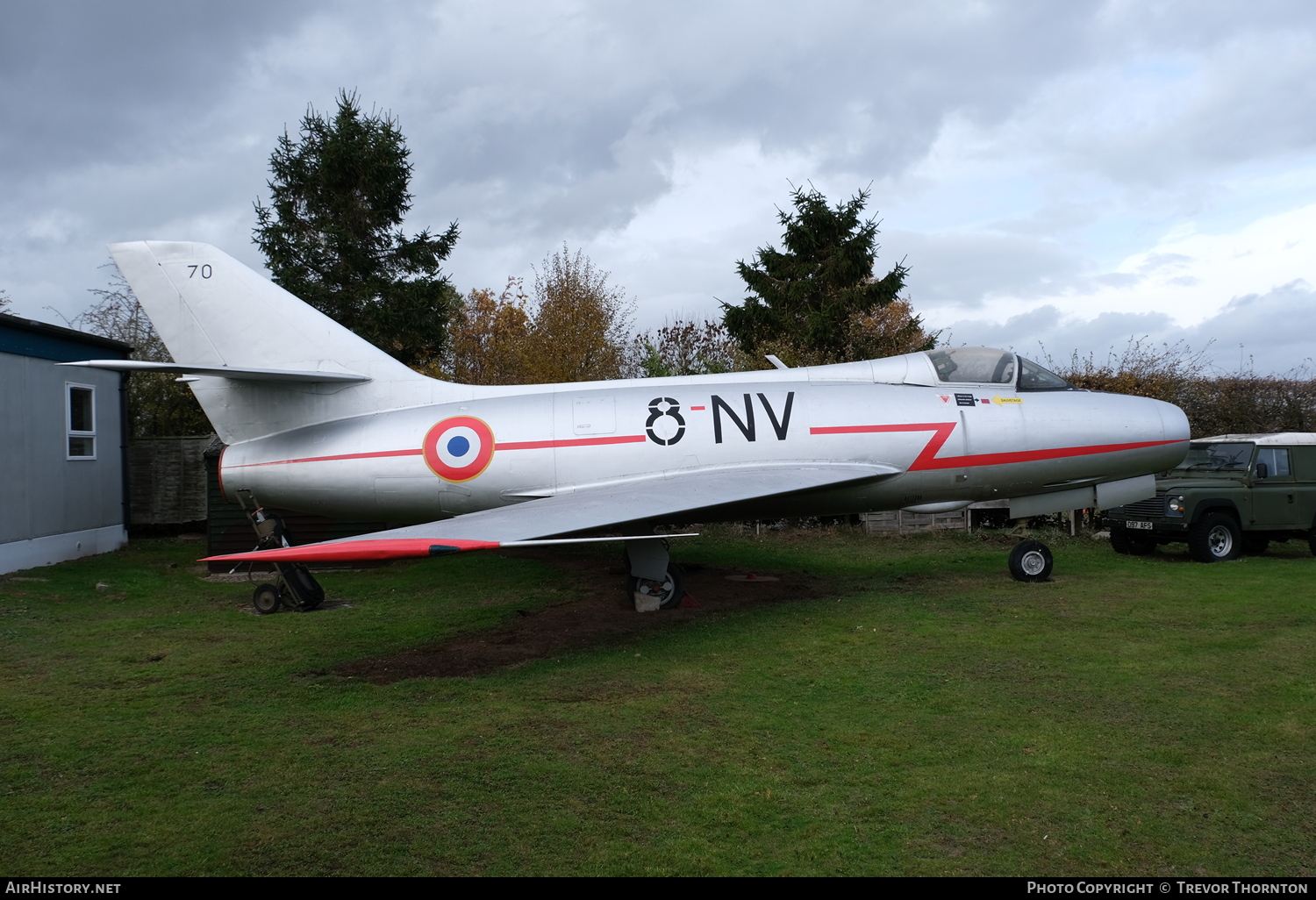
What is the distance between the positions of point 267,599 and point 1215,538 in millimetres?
13816

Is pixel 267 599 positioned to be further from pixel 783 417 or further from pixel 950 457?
pixel 950 457

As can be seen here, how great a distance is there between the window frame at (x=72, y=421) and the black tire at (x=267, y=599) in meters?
7.17

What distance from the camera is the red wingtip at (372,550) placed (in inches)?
230

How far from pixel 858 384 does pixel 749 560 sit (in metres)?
4.16

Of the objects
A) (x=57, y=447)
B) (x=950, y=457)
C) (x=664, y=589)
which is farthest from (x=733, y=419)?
(x=57, y=447)

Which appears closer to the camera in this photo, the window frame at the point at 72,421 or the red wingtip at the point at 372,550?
the red wingtip at the point at 372,550

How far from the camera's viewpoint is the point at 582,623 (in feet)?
29.5

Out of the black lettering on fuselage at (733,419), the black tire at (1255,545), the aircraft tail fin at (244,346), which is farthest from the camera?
the black tire at (1255,545)

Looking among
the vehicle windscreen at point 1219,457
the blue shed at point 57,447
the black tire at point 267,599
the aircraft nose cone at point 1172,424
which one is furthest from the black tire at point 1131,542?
the blue shed at point 57,447

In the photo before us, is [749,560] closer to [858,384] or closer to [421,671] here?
[858,384]

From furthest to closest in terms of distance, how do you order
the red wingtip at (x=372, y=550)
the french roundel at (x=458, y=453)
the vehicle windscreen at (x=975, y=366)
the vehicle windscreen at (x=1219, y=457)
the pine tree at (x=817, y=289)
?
the pine tree at (x=817, y=289) → the vehicle windscreen at (x=1219, y=457) → the vehicle windscreen at (x=975, y=366) → the french roundel at (x=458, y=453) → the red wingtip at (x=372, y=550)

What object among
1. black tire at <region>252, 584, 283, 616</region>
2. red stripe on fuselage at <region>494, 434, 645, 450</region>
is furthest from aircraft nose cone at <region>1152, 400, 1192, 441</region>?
black tire at <region>252, 584, 283, 616</region>

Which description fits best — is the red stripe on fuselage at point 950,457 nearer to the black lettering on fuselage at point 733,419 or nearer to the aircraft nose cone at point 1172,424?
the aircraft nose cone at point 1172,424

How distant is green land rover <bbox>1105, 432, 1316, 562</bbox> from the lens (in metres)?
12.4
